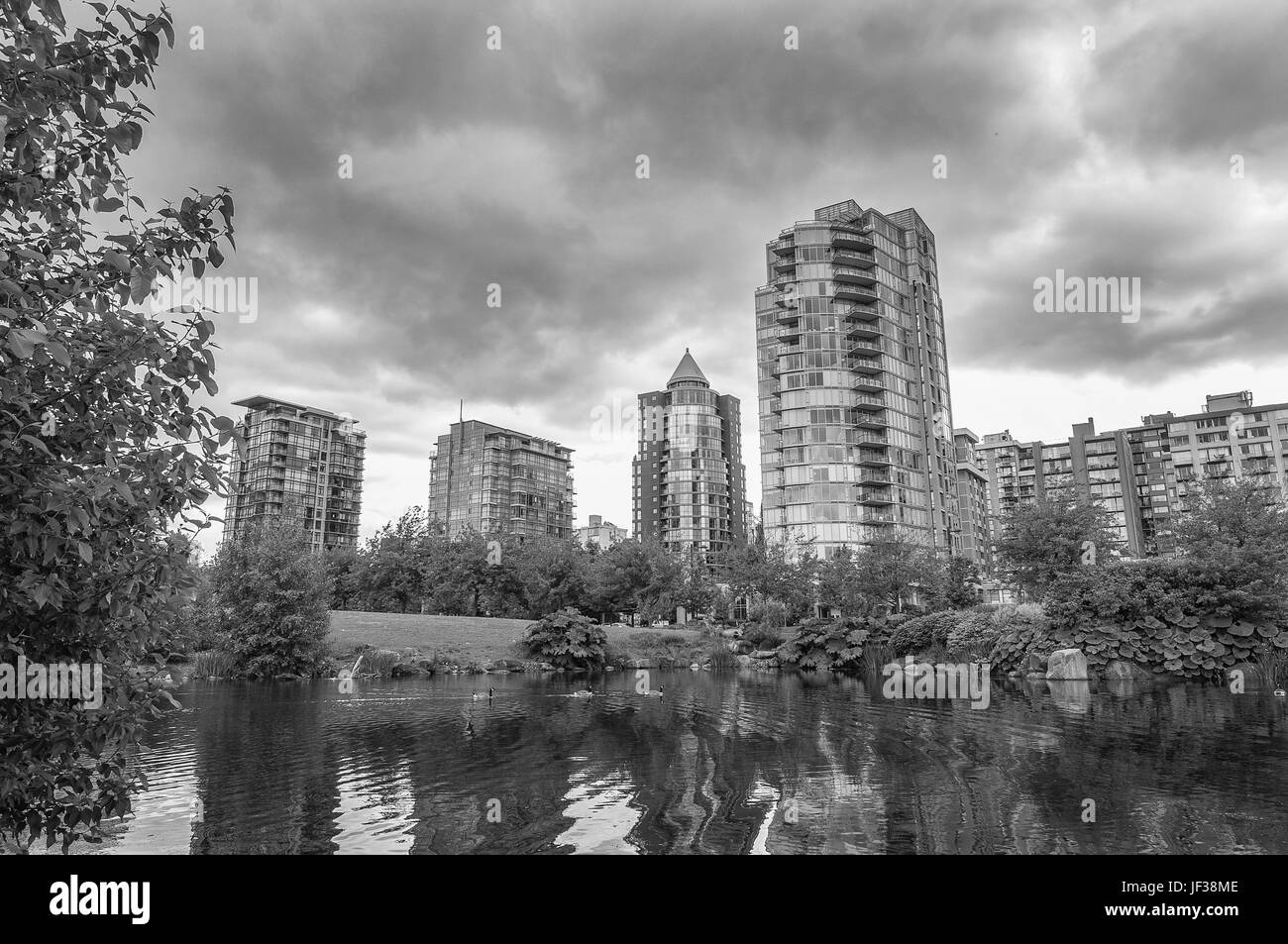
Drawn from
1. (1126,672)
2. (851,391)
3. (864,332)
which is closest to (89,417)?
(1126,672)

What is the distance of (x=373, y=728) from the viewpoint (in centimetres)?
2247

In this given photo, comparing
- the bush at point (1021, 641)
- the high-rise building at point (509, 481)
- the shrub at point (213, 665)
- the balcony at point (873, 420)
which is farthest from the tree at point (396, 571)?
the high-rise building at point (509, 481)

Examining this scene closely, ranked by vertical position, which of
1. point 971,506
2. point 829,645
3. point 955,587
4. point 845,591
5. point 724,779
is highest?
point 971,506

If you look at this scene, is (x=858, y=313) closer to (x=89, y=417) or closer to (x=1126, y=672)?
(x=1126, y=672)

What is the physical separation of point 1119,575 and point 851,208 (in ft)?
305

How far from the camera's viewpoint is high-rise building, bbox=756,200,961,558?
331 ft

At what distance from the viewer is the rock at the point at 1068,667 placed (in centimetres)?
3653

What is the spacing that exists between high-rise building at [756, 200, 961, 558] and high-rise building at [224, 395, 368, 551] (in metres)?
83.3

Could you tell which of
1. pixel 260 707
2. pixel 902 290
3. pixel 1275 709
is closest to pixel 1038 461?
pixel 902 290

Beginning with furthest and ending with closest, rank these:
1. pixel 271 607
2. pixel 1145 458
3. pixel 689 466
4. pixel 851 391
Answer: pixel 689 466, pixel 1145 458, pixel 851 391, pixel 271 607

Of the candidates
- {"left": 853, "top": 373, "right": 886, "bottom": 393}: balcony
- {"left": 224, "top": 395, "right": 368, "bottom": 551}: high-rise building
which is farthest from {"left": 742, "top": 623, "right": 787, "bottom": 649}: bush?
{"left": 224, "top": 395, "right": 368, "bottom": 551}: high-rise building

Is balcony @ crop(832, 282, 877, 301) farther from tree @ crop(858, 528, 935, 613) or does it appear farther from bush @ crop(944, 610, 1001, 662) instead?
bush @ crop(944, 610, 1001, 662)

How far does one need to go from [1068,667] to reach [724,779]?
29077 mm

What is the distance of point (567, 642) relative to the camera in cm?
5369
